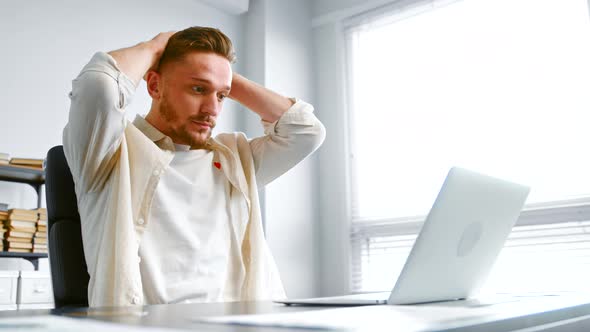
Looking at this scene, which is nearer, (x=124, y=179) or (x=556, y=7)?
(x=124, y=179)

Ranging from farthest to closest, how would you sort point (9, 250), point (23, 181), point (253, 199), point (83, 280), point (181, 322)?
point (23, 181) < point (9, 250) < point (253, 199) < point (83, 280) < point (181, 322)

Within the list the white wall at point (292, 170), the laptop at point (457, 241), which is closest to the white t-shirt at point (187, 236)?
the laptop at point (457, 241)

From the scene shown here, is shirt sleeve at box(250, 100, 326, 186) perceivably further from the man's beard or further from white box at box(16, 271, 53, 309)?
white box at box(16, 271, 53, 309)

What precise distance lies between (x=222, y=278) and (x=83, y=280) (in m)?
0.37

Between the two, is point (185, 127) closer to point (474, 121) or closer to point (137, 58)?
point (137, 58)

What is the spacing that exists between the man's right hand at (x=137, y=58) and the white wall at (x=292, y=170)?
2.27 metres

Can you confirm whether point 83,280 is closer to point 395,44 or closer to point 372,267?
point 372,267

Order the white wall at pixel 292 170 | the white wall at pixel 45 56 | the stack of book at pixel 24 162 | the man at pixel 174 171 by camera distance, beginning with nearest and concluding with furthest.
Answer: the man at pixel 174 171, the stack of book at pixel 24 162, the white wall at pixel 45 56, the white wall at pixel 292 170

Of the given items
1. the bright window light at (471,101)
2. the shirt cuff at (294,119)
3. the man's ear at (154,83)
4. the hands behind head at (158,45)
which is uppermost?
the bright window light at (471,101)

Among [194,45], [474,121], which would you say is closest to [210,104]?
[194,45]

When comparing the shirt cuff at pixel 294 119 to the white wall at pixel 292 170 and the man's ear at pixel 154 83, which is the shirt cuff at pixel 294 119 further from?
the white wall at pixel 292 170

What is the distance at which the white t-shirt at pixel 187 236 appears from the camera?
A: 143cm

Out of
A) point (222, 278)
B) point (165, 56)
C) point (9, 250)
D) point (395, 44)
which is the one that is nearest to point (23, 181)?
point (9, 250)

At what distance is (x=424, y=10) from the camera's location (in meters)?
3.90
